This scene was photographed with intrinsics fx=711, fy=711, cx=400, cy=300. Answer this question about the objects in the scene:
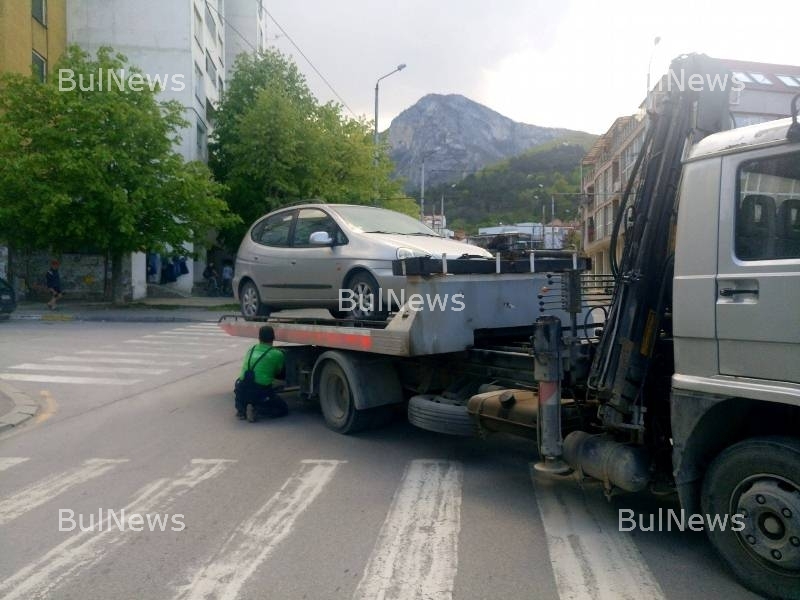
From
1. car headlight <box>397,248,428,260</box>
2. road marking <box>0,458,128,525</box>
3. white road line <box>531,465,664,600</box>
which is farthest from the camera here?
car headlight <box>397,248,428,260</box>

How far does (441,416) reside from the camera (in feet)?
20.2

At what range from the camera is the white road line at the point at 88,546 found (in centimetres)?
399

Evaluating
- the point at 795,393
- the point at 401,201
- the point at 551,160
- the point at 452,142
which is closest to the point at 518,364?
the point at 795,393

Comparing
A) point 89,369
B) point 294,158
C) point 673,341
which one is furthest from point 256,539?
point 294,158

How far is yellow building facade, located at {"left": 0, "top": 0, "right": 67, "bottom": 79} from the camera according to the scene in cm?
2478

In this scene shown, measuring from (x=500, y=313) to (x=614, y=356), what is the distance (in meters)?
1.82

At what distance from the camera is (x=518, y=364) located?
5719 mm

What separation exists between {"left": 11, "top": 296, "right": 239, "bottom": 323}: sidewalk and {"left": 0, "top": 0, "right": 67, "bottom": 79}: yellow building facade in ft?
26.0

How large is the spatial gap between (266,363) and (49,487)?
2.93m

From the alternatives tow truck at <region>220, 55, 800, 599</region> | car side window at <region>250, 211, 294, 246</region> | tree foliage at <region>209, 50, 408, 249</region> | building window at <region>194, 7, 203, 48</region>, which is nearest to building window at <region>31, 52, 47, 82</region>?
building window at <region>194, 7, 203, 48</region>

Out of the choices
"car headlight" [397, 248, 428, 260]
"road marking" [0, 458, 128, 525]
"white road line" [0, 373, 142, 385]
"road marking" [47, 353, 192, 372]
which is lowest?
"road marking" [0, 458, 128, 525]

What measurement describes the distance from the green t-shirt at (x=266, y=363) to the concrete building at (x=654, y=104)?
378 cm

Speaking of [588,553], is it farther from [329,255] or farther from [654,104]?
[329,255]

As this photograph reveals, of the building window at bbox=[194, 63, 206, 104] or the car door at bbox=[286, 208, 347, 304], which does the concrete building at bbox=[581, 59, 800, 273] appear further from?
the building window at bbox=[194, 63, 206, 104]
